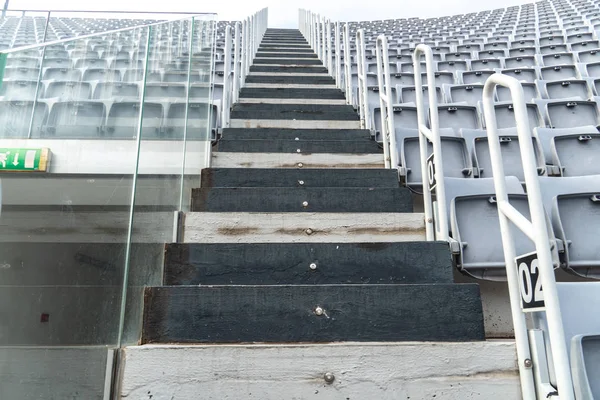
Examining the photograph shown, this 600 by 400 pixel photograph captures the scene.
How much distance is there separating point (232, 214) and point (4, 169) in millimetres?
1052

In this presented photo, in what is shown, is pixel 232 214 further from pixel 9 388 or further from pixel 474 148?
pixel 474 148

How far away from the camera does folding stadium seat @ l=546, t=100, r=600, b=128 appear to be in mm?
3182

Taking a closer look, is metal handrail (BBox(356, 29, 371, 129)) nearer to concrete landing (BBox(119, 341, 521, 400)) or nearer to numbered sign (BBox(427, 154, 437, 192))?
numbered sign (BBox(427, 154, 437, 192))

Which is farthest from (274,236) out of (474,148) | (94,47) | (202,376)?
(474,148)

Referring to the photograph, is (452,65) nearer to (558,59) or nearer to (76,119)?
(558,59)

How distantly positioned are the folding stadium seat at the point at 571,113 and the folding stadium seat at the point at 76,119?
9.59 ft

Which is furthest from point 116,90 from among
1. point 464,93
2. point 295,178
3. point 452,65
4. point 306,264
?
point 452,65

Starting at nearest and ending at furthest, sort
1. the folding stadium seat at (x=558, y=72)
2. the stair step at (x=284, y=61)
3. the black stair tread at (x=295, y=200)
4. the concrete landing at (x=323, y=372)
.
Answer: the concrete landing at (x=323, y=372) < the black stair tread at (x=295, y=200) < the folding stadium seat at (x=558, y=72) < the stair step at (x=284, y=61)

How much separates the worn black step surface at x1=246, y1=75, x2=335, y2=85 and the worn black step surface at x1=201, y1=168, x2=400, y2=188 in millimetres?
2512

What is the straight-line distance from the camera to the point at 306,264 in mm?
1600

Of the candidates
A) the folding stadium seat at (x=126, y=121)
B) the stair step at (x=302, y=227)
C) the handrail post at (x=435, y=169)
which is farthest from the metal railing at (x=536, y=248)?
the folding stadium seat at (x=126, y=121)

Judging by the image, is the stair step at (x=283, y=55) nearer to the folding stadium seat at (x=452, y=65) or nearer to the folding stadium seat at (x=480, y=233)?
the folding stadium seat at (x=452, y=65)

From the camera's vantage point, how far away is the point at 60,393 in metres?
0.96

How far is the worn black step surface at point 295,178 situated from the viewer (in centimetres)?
229
